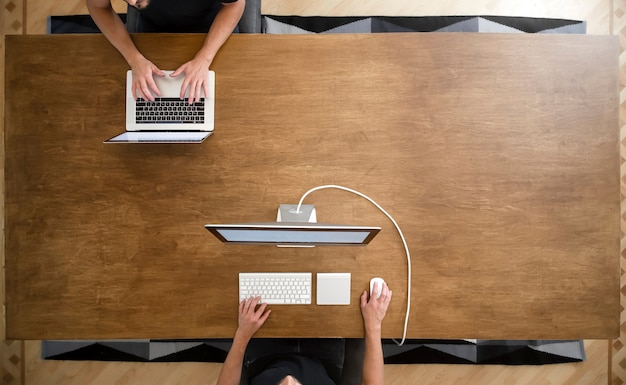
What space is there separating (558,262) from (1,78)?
265 centimetres

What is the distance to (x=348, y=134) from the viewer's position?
158 cm

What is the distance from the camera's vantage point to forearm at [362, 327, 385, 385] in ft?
5.18

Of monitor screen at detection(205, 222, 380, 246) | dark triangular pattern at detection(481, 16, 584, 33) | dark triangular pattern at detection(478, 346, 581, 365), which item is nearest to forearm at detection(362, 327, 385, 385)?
monitor screen at detection(205, 222, 380, 246)

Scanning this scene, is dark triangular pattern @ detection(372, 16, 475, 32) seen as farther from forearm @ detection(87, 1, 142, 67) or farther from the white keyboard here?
the white keyboard

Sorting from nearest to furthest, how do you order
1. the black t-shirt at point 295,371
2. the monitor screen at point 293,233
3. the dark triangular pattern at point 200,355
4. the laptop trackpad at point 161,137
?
the monitor screen at point 293,233
the laptop trackpad at point 161,137
the black t-shirt at point 295,371
the dark triangular pattern at point 200,355

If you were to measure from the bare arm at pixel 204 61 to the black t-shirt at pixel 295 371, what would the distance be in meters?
1.00

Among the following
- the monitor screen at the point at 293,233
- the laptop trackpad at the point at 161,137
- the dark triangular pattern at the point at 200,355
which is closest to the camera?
the monitor screen at the point at 293,233

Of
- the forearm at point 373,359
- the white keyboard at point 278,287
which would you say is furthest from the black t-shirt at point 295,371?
the white keyboard at point 278,287

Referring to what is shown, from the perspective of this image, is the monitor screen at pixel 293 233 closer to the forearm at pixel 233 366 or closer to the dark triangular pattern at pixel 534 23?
the forearm at pixel 233 366

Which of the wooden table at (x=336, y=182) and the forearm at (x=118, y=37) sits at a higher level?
the forearm at (x=118, y=37)

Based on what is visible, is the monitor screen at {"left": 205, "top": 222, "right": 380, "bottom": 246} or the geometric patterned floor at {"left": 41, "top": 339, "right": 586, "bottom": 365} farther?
the geometric patterned floor at {"left": 41, "top": 339, "right": 586, "bottom": 365}

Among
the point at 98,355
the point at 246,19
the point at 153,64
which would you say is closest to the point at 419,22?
the point at 246,19

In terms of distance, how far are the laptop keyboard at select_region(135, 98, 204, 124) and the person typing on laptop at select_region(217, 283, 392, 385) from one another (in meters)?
0.66

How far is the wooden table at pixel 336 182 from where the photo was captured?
1572 mm
